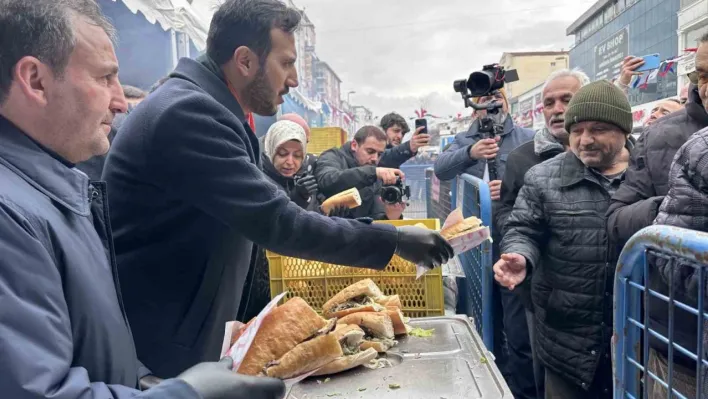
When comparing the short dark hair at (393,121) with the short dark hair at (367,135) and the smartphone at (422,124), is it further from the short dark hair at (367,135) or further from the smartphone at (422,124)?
the short dark hair at (367,135)

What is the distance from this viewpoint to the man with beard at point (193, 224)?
1601 millimetres

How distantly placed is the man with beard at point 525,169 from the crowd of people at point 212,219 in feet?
0.04

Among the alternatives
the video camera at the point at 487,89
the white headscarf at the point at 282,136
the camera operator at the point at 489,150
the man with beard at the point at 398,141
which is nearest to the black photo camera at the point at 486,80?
the video camera at the point at 487,89

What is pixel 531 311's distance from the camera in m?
2.88

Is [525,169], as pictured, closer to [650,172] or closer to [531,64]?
[650,172]

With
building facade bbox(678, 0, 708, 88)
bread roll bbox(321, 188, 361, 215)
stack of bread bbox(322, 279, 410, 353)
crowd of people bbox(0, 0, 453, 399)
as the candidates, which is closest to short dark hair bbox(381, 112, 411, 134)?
bread roll bbox(321, 188, 361, 215)

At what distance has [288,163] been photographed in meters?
3.76

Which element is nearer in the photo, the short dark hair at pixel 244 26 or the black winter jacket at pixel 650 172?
the short dark hair at pixel 244 26

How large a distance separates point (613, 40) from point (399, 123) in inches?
2621

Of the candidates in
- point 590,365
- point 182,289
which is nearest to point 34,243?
point 182,289

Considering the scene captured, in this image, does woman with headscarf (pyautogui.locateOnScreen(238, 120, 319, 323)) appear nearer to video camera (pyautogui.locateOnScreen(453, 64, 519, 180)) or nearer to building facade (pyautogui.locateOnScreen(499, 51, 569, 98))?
video camera (pyautogui.locateOnScreen(453, 64, 519, 180))

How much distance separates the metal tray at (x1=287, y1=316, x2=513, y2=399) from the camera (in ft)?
5.68

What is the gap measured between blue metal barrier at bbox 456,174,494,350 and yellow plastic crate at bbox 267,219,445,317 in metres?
0.71

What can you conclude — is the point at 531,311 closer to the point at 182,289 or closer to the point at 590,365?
the point at 590,365
